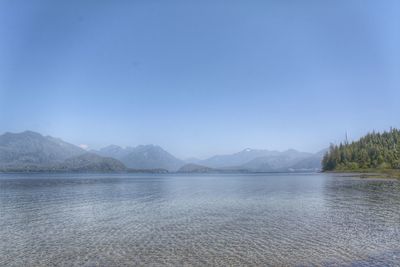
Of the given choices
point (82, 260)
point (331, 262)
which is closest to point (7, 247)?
point (82, 260)

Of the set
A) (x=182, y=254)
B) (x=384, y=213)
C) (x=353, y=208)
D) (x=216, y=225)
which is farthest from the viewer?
(x=353, y=208)

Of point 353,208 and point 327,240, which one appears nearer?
point 327,240

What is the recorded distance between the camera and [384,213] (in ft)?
117

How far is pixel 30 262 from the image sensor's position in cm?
1788

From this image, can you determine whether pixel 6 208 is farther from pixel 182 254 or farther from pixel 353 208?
pixel 353 208

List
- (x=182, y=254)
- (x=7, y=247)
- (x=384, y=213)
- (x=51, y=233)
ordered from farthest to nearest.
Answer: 1. (x=384, y=213)
2. (x=51, y=233)
3. (x=7, y=247)
4. (x=182, y=254)

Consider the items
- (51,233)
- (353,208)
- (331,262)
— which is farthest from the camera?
(353,208)

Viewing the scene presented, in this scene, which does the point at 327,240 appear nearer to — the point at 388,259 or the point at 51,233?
the point at 388,259

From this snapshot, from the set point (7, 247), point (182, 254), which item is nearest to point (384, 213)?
point (182, 254)

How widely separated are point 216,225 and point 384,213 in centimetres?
2148

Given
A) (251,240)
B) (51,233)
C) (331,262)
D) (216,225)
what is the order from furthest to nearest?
1. (216,225)
2. (51,233)
3. (251,240)
4. (331,262)

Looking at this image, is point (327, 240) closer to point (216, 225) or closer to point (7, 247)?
point (216, 225)

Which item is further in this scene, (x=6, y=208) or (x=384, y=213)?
(x=6, y=208)

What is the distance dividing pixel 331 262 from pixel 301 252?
2.50 m
